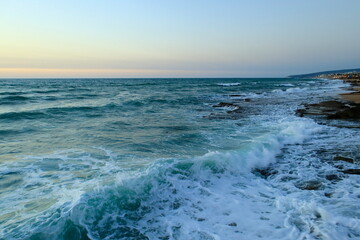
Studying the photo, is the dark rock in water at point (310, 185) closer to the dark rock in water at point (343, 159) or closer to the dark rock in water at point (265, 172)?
the dark rock in water at point (265, 172)

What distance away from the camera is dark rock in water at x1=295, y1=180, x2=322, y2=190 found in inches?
200

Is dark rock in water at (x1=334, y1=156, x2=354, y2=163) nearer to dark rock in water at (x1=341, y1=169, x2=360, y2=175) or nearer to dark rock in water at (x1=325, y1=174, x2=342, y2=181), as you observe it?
dark rock in water at (x1=341, y1=169, x2=360, y2=175)

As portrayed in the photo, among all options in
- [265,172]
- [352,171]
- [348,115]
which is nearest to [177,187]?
[265,172]

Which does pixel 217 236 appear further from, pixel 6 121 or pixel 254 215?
pixel 6 121

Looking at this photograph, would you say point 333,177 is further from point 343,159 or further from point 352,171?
point 343,159

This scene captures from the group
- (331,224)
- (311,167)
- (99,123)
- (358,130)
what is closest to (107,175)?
(331,224)

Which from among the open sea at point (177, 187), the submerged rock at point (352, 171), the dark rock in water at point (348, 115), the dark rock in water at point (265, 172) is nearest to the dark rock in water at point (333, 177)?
the open sea at point (177, 187)

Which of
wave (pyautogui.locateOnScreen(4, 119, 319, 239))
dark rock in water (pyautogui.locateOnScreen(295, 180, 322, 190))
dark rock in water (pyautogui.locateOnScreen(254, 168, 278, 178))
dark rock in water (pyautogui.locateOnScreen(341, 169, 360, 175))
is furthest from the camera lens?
dark rock in water (pyautogui.locateOnScreen(254, 168, 278, 178))

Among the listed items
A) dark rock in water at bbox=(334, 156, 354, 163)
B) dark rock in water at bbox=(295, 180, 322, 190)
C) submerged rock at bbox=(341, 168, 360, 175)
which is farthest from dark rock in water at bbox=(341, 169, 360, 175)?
dark rock in water at bbox=(295, 180, 322, 190)

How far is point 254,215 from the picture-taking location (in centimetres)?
418

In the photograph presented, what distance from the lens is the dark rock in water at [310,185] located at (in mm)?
5081

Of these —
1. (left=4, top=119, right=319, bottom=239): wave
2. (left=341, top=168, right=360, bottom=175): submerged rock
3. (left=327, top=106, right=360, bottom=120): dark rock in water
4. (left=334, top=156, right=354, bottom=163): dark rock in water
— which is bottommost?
(left=4, top=119, right=319, bottom=239): wave

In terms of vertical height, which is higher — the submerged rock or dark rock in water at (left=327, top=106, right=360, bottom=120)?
dark rock in water at (left=327, top=106, right=360, bottom=120)

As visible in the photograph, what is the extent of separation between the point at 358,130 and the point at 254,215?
340 inches
